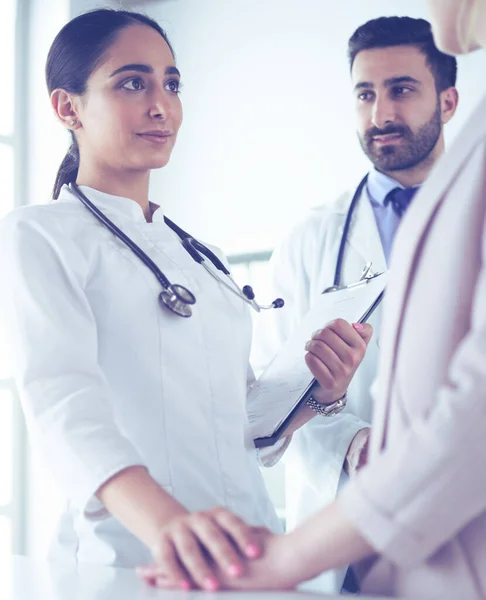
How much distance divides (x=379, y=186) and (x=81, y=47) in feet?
3.27

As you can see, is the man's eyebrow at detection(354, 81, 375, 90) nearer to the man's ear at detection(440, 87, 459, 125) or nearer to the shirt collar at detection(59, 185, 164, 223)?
the man's ear at detection(440, 87, 459, 125)

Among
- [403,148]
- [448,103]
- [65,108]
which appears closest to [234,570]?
[65,108]

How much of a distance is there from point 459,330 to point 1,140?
3054 mm

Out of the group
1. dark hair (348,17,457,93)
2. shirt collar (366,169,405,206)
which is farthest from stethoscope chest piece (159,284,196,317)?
dark hair (348,17,457,93)

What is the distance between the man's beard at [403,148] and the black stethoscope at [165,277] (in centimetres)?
93

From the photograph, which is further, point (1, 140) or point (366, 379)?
point (1, 140)

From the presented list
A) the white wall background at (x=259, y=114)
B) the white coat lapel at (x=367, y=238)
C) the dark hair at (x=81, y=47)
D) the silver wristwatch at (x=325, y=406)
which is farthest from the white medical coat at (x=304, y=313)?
the white wall background at (x=259, y=114)

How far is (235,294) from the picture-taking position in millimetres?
1243

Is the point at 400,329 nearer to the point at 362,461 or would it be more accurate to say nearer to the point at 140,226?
the point at 140,226

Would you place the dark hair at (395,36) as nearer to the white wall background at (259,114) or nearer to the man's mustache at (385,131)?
the man's mustache at (385,131)

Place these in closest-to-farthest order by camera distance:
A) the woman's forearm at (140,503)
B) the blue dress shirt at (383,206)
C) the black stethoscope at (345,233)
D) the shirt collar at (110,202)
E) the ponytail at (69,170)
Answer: the woman's forearm at (140,503) < the shirt collar at (110,202) < the ponytail at (69,170) < the black stethoscope at (345,233) < the blue dress shirt at (383,206)

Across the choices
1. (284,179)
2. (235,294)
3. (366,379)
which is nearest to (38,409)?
(235,294)

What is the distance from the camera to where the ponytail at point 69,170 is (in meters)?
1.32

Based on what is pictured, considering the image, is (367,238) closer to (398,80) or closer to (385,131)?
(385,131)
